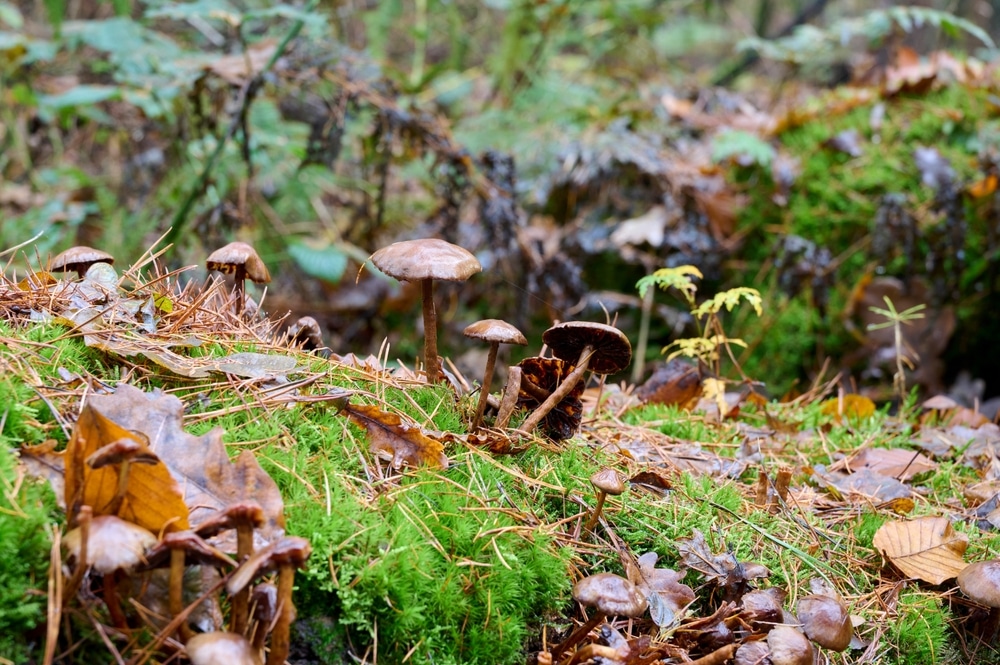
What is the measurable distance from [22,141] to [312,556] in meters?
7.20

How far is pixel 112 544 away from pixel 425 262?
1064 millimetres

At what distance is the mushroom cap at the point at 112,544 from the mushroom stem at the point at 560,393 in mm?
1256

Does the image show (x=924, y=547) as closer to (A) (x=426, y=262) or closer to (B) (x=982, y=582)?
(B) (x=982, y=582)

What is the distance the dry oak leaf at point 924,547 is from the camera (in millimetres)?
2316

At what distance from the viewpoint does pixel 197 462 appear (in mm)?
1792

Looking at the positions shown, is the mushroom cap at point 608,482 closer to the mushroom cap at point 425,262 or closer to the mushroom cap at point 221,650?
the mushroom cap at point 425,262

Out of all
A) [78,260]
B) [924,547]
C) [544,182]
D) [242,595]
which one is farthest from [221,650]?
[544,182]

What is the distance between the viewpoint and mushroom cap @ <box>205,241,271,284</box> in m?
2.45

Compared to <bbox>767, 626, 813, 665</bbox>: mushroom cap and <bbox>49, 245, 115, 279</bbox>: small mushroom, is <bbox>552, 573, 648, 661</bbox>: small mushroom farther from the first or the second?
<bbox>49, 245, 115, 279</bbox>: small mushroom

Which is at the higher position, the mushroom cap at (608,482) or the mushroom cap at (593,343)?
the mushroom cap at (593,343)

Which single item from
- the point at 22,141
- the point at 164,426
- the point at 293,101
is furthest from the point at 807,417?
Answer: the point at 22,141

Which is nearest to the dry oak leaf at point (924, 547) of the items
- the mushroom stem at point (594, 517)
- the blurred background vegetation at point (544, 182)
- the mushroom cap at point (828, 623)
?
the mushroom cap at point (828, 623)

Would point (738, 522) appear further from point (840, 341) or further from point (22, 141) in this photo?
point (22, 141)

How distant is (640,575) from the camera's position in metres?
2.11
